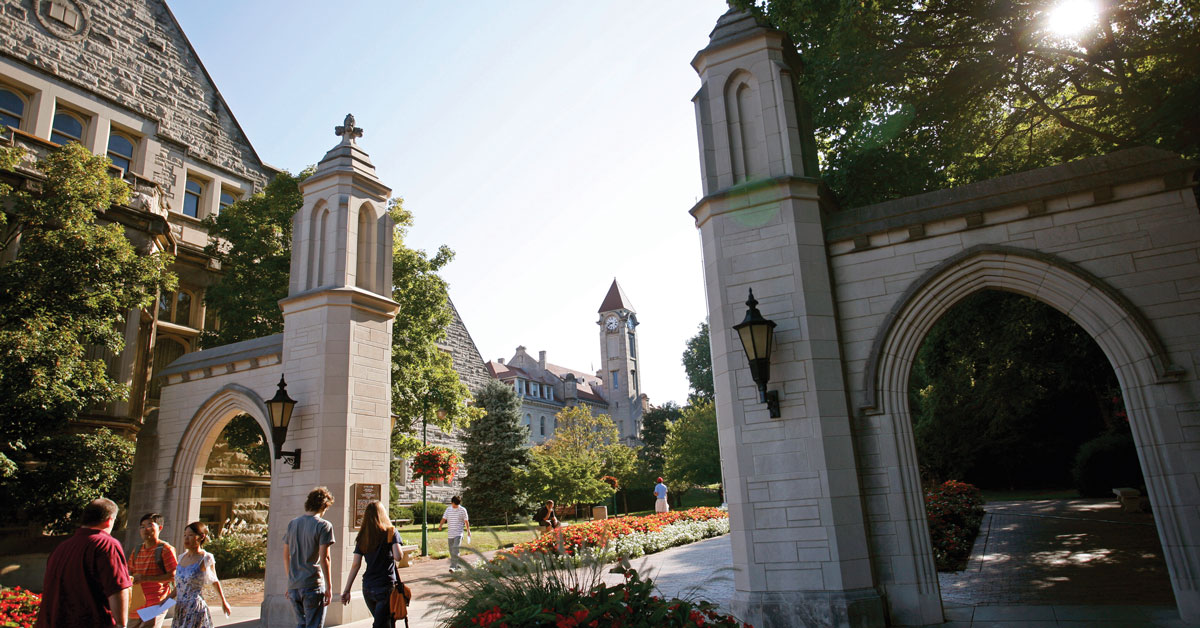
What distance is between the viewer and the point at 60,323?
35.4 ft

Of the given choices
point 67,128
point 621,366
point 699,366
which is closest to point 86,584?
point 67,128

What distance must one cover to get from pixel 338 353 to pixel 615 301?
2507 inches

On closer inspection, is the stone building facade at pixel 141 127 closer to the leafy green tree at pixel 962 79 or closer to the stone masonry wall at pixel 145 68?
the stone masonry wall at pixel 145 68

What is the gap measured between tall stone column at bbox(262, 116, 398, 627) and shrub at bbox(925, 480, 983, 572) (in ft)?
24.3

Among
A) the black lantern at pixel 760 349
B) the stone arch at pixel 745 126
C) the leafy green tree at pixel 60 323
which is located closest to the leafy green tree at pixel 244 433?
the leafy green tree at pixel 60 323

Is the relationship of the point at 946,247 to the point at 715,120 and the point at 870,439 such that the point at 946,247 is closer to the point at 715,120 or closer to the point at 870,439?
the point at 870,439

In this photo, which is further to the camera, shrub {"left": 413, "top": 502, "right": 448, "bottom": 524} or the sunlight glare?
shrub {"left": 413, "top": 502, "right": 448, "bottom": 524}

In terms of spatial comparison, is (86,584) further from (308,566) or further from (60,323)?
(60,323)

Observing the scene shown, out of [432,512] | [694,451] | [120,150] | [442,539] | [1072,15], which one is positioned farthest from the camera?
Answer: [694,451]

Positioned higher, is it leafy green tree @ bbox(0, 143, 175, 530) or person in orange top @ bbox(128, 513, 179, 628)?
leafy green tree @ bbox(0, 143, 175, 530)

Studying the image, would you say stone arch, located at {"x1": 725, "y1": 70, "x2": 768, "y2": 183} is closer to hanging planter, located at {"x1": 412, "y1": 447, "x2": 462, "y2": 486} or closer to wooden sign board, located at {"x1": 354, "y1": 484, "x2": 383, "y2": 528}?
wooden sign board, located at {"x1": 354, "y1": 484, "x2": 383, "y2": 528}

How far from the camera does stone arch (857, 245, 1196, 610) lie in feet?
20.1

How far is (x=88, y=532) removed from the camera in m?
4.46

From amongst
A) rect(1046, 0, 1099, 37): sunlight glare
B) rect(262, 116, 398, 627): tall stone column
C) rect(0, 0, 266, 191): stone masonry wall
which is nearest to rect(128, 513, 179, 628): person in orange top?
rect(262, 116, 398, 627): tall stone column
